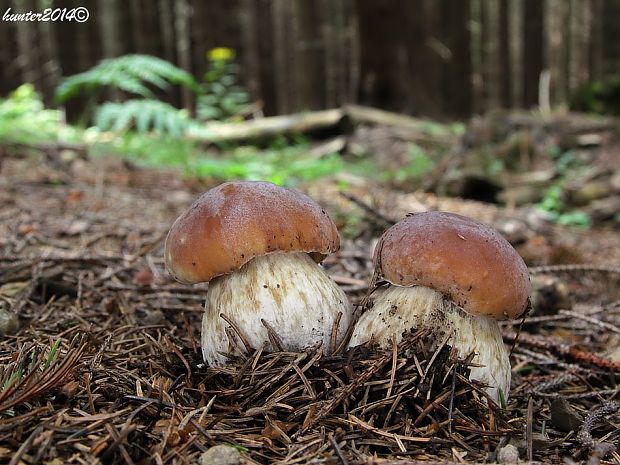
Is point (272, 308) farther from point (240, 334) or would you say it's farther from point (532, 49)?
point (532, 49)

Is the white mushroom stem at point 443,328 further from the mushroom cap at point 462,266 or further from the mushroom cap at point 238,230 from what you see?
the mushroom cap at point 238,230

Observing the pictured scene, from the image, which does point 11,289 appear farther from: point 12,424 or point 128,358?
point 12,424

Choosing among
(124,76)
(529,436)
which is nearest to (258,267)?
(529,436)

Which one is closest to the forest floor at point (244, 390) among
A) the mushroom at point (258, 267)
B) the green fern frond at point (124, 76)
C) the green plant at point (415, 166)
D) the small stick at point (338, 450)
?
the small stick at point (338, 450)

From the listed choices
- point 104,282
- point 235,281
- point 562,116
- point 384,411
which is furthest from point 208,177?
point 562,116

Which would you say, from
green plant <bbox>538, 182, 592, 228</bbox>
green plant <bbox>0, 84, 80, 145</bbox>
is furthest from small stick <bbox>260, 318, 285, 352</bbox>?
green plant <bbox>0, 84, 80, 145</bbox>

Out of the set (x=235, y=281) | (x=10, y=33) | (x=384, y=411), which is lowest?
(x=384, y=411)

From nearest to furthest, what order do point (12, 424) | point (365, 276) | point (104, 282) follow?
point (12, 424) → point (104, 282) → point (365, 276)
